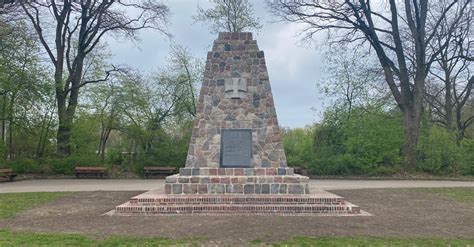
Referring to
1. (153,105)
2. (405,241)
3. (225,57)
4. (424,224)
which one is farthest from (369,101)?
(405,241)

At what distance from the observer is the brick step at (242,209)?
345 inches

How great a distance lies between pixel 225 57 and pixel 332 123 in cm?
1075

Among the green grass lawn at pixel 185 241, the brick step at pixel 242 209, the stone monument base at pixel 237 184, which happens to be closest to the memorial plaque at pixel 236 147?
the stone monument base at pixel 237 184

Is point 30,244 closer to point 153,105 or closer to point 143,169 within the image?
point 143,169

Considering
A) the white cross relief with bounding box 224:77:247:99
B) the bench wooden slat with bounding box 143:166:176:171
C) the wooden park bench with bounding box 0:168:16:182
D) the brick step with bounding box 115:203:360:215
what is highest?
the white cross relief with bounding box 224:77:247:99

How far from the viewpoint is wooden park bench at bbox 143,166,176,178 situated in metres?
18.3

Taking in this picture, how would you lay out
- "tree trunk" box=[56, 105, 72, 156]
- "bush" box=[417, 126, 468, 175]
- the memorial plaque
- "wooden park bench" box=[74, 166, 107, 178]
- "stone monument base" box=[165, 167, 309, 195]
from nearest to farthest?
"stone monument base" box=[165, 167, 309, 195] → the memorial plaque → "wooden park bench" box=[74, 166, 107, 178] → "bush" box=[417, 126, 468, 175] → "tree trunk" box=[56, 105, 72, 156]

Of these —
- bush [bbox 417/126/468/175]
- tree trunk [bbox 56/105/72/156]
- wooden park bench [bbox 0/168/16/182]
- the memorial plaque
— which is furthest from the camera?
tree trunk [bbox 56/105/72/156]

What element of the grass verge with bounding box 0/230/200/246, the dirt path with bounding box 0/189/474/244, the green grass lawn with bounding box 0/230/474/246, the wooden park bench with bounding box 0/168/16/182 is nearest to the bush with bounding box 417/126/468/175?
the dirt path with bounding box 0/189/474/244

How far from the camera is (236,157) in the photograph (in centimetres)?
1062

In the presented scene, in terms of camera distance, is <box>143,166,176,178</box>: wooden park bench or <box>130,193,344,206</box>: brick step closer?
<box>130,193,344,206</box>: brick step

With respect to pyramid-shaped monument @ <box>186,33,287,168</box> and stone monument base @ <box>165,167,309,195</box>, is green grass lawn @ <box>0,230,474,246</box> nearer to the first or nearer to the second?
stone monument base @ <box>165,167,309,195</box>

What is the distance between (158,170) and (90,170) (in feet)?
9.71

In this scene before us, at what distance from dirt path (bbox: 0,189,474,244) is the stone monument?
32.2 inches
